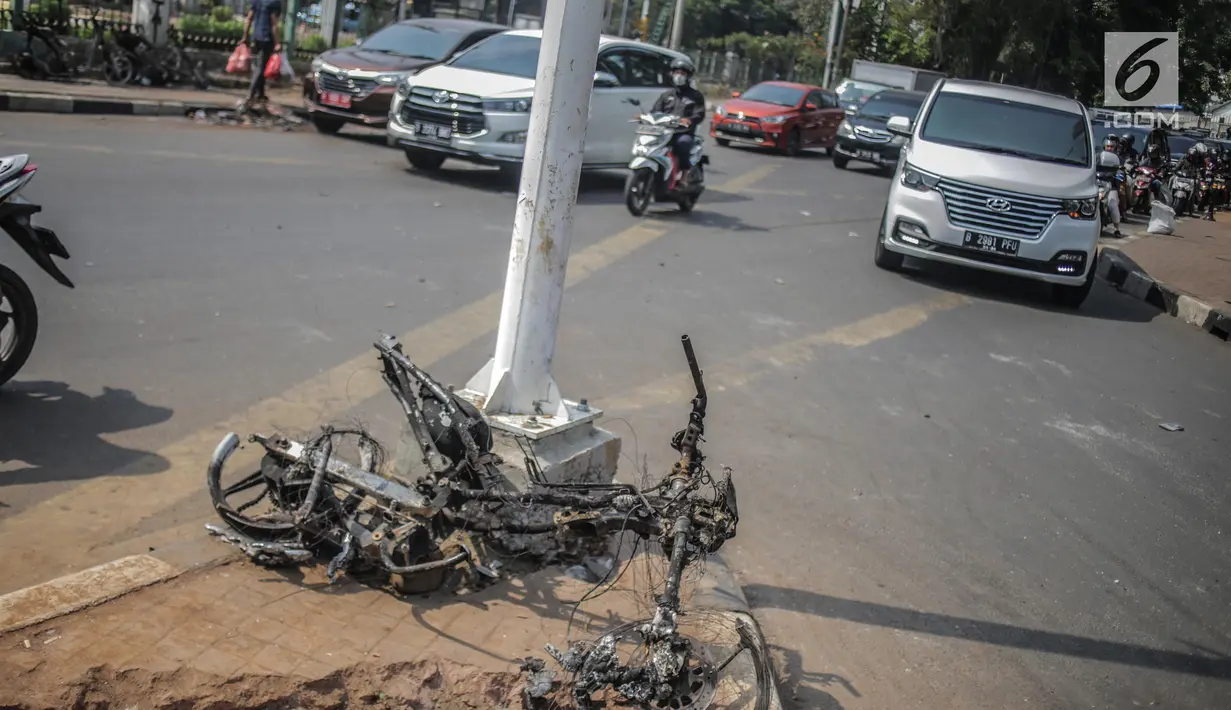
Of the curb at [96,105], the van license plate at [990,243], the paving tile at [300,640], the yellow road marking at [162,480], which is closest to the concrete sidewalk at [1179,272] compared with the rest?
Result: the van license plate at [990,243]

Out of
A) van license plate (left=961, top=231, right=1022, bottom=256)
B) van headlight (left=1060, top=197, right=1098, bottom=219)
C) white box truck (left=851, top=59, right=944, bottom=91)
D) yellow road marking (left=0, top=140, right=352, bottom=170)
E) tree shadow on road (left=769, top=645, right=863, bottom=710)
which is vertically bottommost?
tree shadow on road (left=769, top=645, right=863, bottom=710)

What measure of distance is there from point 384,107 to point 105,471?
1189 centimetres

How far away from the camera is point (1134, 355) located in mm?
9766

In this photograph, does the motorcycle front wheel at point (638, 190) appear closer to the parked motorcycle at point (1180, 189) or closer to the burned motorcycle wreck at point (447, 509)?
the burned motorcycle wreck at point (447, 509)

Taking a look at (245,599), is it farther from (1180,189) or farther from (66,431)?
(1180,189)

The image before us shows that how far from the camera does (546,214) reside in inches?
183

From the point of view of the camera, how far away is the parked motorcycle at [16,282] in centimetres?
554

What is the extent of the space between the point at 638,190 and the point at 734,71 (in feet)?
145

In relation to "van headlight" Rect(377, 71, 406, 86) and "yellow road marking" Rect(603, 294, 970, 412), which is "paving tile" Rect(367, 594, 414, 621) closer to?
"yellow road marking" Rect(603, 294, 970, 412)

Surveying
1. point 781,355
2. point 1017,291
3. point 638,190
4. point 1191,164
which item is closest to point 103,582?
point 781,355

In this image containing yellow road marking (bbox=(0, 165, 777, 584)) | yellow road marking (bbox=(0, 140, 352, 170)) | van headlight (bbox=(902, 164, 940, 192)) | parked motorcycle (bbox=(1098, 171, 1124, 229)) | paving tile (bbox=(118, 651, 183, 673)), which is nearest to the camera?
paving tile (bbox=(118, 651, 183, 673))

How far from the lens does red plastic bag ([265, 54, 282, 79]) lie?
1827cm

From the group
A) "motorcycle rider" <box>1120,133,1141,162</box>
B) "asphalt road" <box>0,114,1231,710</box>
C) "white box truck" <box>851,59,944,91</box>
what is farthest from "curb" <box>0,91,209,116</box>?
"white box truck" <box>851,59,944,91</box>

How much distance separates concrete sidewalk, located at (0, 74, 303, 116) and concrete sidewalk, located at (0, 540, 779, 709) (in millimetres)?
13084
